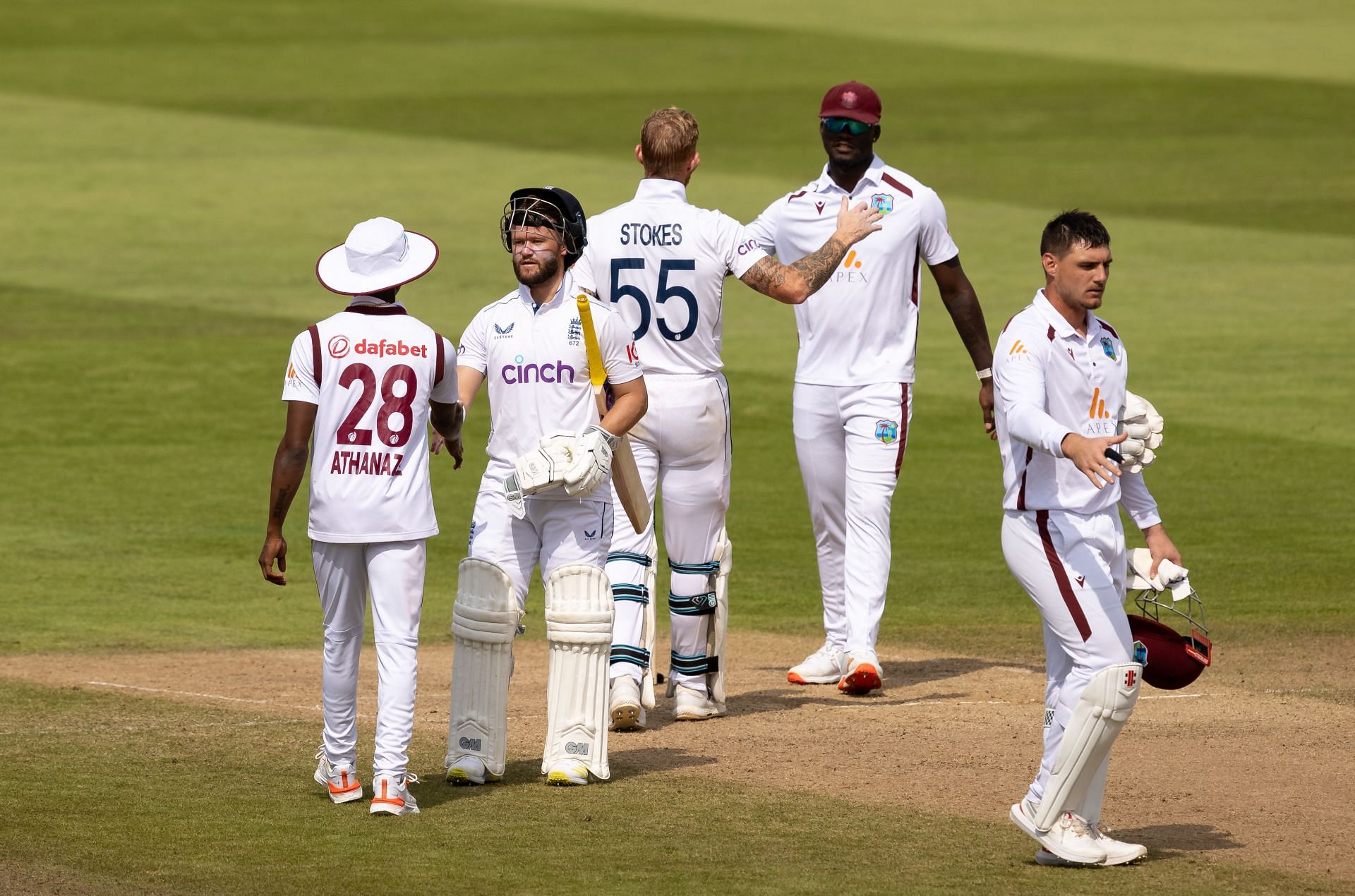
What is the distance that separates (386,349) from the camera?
777cm

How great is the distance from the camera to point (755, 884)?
6965 mm

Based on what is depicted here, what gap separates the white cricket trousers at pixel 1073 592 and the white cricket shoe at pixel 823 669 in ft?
10.7

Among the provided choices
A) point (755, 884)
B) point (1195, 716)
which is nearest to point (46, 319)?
point (1195, 716)

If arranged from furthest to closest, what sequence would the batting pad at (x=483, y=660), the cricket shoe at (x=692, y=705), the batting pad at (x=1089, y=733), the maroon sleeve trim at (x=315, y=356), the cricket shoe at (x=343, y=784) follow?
the cricket shoe at (x=692, y=705)
the batting pad at (x=483, y=660)
the cricket shoe at (x=343, y=784)
the maroon sleeve trim at (x=315, y=356)
the batting pad at (x=1089, y=733)

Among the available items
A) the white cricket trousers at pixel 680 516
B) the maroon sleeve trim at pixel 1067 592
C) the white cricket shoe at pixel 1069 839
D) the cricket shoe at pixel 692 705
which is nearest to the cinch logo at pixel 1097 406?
the maroon sleeve trim at pixel 1067 592

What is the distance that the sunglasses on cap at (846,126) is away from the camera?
1035 centimetres

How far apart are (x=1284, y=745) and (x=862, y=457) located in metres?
2.42

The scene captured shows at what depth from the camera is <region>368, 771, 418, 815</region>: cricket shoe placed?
7781 mm

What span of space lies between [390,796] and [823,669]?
11.0ft

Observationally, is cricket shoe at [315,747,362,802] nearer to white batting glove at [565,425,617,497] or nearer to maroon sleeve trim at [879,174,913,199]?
white batting glove at [565,425,617,497]

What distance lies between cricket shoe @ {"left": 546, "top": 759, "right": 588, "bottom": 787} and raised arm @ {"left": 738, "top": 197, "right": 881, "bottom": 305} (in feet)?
6.73

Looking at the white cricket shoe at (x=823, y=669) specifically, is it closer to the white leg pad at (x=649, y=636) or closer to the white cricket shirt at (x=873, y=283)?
the white leg pad at (x=649, y=636)

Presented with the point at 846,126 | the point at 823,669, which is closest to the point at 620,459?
the point at 823,669

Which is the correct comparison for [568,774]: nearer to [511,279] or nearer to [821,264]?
[821,264]
